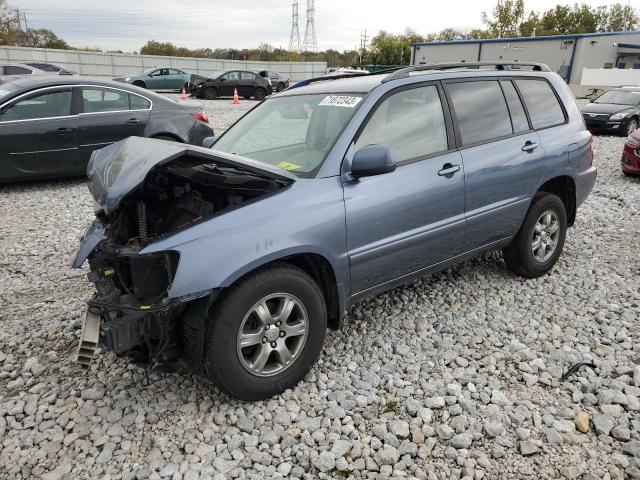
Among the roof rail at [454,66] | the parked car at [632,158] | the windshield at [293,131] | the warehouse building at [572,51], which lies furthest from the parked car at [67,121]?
the warehouse building at [572,51]

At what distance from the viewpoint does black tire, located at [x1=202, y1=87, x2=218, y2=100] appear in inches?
973

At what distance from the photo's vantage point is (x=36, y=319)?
385 centimetres

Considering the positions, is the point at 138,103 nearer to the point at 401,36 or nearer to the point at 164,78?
the point at 164,78

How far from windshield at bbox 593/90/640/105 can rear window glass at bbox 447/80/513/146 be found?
13.7 m

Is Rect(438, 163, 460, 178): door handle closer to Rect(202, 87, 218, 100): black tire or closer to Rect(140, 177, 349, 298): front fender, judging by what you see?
Rect(140, 177, 349, 298): front fender

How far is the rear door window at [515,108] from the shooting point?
4188mm

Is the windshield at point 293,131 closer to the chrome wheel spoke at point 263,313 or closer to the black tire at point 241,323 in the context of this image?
the black tire at point 241,323

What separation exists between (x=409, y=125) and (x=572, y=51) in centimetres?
4278

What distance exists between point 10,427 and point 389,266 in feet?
7.90

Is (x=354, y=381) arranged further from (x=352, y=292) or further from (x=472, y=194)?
(x=472, y=194)

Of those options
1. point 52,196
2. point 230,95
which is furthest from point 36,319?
point 230,95

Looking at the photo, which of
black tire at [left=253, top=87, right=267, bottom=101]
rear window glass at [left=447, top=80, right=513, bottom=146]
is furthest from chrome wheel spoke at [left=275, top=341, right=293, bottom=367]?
black tire at [left=253, top=87, right=267, bottom=101]

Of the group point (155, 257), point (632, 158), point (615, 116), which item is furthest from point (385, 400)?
point (615, 116)

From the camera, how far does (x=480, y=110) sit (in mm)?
3955
